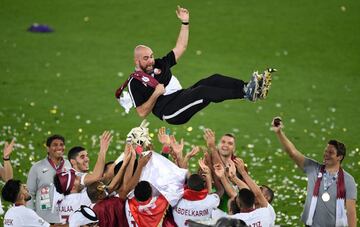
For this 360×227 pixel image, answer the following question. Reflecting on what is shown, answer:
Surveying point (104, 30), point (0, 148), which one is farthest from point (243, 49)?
point (0, 148)

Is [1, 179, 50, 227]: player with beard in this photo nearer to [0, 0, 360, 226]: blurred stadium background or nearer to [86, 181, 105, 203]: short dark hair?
[86, 181, 105, 203]: short dark hair

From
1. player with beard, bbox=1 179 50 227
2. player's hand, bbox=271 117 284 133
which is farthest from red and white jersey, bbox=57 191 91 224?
player's hand, bbox=271 117 284 133

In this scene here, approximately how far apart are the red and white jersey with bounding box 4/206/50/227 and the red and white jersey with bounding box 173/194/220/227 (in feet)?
5.91

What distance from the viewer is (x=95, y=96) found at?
1063 inches

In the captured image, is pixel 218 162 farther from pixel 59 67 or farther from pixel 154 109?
pixel 59 67

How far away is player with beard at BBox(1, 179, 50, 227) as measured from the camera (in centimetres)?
1275

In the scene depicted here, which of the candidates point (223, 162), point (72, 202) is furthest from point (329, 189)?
point (72, 202)

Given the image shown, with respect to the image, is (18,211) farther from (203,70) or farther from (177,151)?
(203,70)

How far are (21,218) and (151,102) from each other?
8.74ft

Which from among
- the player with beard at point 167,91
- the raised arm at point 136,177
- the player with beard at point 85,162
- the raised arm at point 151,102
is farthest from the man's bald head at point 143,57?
the raised arm at point 136,177

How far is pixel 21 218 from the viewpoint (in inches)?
502

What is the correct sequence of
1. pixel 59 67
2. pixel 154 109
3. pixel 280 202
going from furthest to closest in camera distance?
pixel 59 67, pixel 280 202, pixel 154 109

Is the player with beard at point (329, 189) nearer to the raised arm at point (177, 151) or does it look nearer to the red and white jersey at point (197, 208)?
the raised arm at point (177, 151)

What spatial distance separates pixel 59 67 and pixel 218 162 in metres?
16.3
